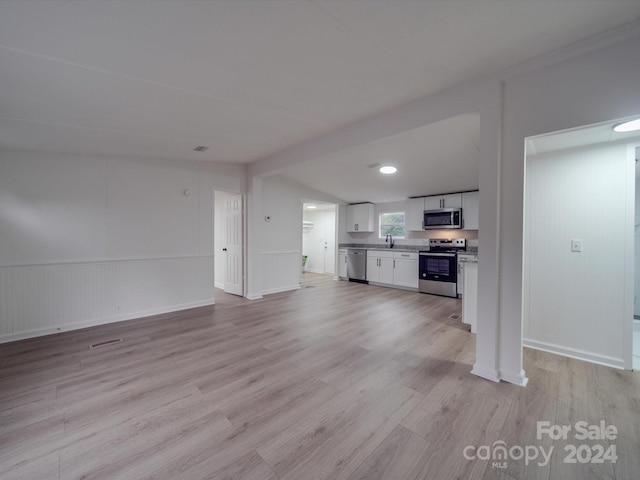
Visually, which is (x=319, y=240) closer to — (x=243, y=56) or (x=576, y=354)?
(x=576, y=354)

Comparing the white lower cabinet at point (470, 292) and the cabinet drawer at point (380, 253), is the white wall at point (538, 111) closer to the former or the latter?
the white lower cabinet at point (470, 292)

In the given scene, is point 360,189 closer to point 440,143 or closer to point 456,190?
point 456,190

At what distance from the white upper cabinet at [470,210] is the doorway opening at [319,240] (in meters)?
4.00

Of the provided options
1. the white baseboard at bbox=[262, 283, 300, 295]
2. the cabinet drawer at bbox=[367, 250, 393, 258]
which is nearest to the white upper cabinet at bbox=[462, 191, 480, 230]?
the cabinet drawer at bbox=[367, 250, 393, 258]

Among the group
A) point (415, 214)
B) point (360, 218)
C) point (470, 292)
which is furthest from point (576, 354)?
point (360, 218)

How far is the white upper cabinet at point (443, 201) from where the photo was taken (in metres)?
5.51

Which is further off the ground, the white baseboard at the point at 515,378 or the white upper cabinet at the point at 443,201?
the white upper cabinet at the point at 443,201

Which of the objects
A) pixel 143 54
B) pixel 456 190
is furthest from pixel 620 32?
pixel 456 190

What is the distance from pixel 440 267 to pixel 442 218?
3.33 feet

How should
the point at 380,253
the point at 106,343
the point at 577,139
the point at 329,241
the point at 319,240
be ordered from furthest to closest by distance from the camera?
the point at 319,240, the point at 329,241, the point at 380,253, the point at 106,343, the point at 577,139

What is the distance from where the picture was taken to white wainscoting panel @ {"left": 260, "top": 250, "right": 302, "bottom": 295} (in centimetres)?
575

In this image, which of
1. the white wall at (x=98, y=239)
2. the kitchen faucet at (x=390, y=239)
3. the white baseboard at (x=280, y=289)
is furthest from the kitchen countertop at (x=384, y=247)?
the white wall at (x=98, y=239)

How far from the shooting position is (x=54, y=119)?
257 cm

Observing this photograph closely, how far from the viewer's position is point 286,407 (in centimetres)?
196
